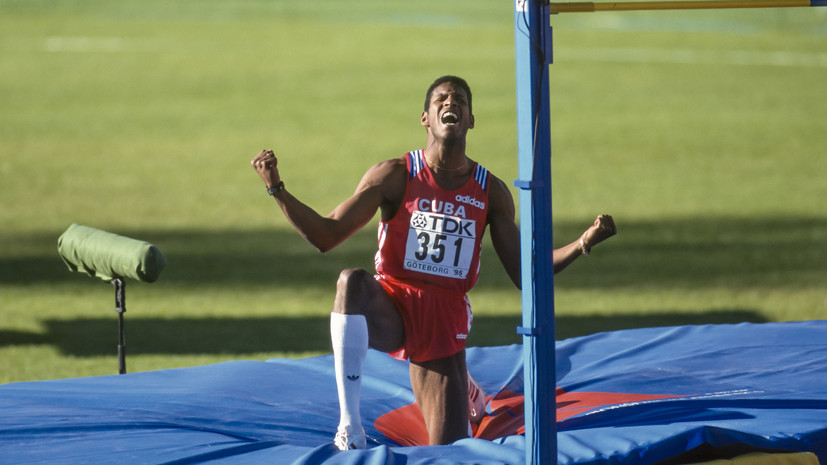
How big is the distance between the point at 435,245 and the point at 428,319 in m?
0.30

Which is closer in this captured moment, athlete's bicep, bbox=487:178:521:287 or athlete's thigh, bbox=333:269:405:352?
athlete's thigh, bbox=333:269:405:352

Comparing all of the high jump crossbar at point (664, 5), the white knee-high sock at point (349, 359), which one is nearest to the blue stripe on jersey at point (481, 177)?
the white knee-high sock at point (349, 359)

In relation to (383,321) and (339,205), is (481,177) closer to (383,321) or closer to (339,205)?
(339,205)

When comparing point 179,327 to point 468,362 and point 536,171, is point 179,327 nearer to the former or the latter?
point 468,362

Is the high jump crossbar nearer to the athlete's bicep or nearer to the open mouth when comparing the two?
the open mouth

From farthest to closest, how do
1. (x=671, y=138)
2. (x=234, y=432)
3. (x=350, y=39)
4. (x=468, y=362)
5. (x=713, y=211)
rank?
(x=350, y=39) < (x=671, y=138) < (x=713, y=211) < (x=468, y=362) < (x=234, y=432)

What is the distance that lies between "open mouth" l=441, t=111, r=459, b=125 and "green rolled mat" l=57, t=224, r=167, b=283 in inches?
54.7

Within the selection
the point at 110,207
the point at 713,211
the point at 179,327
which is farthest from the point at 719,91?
the point at 179,327

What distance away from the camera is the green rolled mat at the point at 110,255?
482 cm

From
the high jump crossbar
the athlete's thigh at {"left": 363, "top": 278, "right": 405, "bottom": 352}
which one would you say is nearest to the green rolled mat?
the athlete's thigh at {"left": 363, "top": 278, "right": 405, "bottom": 352}

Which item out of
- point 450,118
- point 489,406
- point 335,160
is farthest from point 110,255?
point 335,160

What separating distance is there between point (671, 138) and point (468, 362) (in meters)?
10.2

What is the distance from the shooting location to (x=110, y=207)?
11.0 meters

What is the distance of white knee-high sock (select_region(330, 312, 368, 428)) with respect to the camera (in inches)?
163
